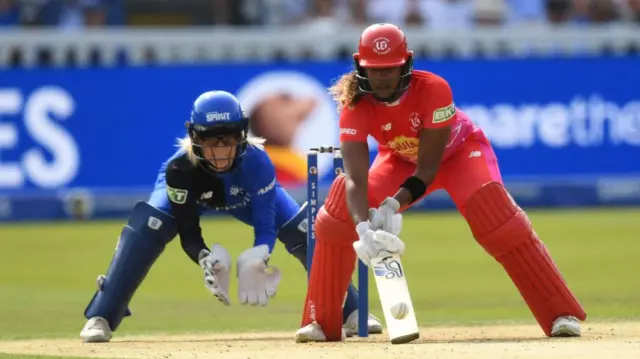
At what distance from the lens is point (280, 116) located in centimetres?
2012

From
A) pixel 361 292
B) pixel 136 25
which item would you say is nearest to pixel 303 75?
pixel 136 25

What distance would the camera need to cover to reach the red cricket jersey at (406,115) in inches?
320

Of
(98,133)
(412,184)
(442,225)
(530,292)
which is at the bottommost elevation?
(442,225)

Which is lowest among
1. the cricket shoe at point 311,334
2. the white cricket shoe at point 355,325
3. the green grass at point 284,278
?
the green grass at point 284,278

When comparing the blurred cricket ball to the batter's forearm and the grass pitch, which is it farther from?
the grass pitch

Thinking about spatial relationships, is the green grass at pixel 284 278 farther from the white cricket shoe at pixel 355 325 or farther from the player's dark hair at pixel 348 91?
the player's dark hair at pixel 348 91

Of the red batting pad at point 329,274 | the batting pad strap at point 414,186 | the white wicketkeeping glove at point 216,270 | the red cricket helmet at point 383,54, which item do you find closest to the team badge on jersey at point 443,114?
the red cricket helmet at point 383,54

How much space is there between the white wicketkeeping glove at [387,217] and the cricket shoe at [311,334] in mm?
973

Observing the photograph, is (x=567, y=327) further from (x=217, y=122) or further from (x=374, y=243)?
(x=217, y=122)

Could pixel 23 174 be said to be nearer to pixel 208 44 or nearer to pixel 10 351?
pixel 208 44

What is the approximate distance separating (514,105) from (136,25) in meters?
7.11

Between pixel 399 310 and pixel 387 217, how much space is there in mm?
550

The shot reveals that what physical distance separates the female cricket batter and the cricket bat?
0.09 metres

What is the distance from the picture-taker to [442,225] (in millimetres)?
19203
